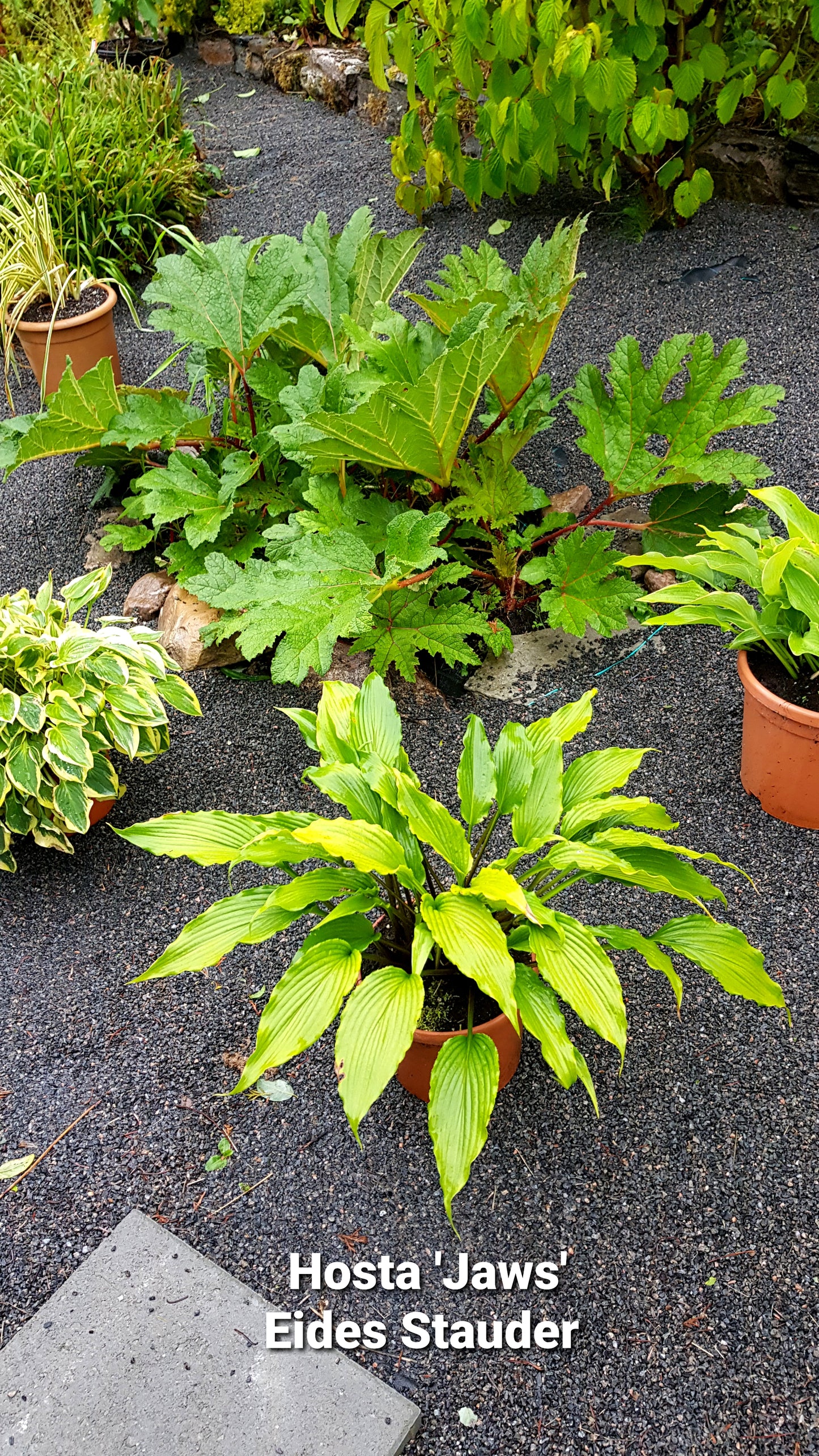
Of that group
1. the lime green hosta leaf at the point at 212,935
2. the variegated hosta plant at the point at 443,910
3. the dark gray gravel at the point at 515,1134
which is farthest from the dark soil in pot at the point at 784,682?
the lime green hosta leaf at the point at 212,935

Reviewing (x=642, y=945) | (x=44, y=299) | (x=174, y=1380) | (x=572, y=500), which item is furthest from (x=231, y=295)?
(x=174, y=1380)

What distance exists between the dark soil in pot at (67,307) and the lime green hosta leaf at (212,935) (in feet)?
9.04

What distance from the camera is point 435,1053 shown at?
1701mm

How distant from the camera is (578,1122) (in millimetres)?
1826

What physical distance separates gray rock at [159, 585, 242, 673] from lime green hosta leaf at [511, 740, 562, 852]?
1.34 metres

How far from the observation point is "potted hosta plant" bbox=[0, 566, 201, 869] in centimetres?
219

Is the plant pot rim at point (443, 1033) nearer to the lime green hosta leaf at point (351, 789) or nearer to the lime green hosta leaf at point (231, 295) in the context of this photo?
the lime green hosta leaf at point (351, 789)

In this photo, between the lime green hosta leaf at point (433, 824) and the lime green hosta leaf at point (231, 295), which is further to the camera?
the lime green hosta leaf at point (231, 295)

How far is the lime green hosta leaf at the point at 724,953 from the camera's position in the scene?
161 cm

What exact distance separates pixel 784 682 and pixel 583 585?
559 mm

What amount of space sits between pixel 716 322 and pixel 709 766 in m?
1.95

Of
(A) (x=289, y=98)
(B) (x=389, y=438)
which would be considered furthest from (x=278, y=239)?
(A) (x=289, y=98)

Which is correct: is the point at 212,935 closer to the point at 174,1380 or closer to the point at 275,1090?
the point at 275,1090

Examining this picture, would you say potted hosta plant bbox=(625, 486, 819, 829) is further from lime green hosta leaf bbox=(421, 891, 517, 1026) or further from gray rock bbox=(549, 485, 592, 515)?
lime green hosta leaf bbox=(421, 891, 517, 1026)
